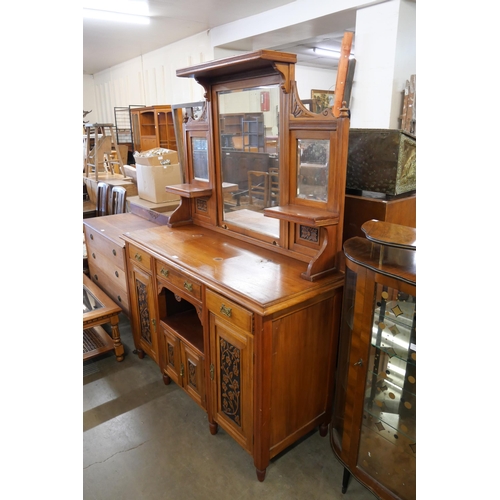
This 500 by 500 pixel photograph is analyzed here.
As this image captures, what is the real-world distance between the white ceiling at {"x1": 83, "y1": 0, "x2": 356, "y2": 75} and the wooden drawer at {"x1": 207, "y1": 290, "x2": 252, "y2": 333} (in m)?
2.44

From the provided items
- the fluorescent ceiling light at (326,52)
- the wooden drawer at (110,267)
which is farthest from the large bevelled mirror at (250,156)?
the fluorescent ceiling light at (326,52)

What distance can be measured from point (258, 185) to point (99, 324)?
4.69 ft

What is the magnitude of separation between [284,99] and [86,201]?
3975mm

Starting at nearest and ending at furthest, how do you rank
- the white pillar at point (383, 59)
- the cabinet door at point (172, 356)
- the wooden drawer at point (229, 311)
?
1. the wooden drawer at point (229, 311)
2. the cabinet door at point (172, 356)
3. the white pillar at point (383, 59)

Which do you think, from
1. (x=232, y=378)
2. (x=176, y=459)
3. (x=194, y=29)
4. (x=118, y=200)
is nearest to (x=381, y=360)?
(x=232, y=378)

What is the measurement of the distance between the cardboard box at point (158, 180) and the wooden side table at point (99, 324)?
0.94 metres

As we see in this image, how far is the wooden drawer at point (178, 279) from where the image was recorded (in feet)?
5.66

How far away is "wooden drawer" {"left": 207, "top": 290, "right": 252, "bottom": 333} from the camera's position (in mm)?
1446

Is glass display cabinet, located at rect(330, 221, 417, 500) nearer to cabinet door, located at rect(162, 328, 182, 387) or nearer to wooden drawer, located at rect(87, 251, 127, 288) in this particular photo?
cabinet door, located at rect(162, 328, 182, 387)

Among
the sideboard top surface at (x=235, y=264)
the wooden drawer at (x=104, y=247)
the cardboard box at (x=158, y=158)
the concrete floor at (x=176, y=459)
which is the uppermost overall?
the cardboard box at (x=158, y=158)

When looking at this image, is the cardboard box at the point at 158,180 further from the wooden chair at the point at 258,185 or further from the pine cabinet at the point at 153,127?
the pine cabinet at the point at 153,127

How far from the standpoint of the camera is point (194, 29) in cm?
390
